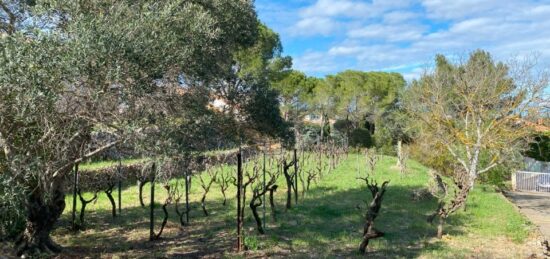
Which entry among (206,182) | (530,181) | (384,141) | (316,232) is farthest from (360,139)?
(316,232)

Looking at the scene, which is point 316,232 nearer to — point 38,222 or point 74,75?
point 38,222

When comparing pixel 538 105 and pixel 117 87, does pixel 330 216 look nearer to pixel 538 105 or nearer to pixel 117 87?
pixel 117 87

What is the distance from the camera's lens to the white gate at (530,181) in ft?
A: 80.5

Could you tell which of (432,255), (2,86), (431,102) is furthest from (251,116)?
(431,102)

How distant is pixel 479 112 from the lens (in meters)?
17.0

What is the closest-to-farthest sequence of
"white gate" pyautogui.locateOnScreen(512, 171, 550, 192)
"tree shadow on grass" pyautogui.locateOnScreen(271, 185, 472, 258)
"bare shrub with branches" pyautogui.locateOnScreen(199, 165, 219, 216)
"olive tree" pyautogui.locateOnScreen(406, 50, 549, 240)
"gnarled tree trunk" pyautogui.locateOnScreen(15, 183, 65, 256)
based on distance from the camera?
"gnarled tree trunk" pyautogui.locateOnScreen(15, 183, 65, 256) → "tree shadow on grass" pyautogui.locateOnScreen(271, 185, 472, 258) → "bare shrub with branches" pyautogui.locateOnScreen(199, 165, 219, 216) → "olive tree" pyautogui.locateOnScreen(406, 50, 549, 240) → "white gate" pyautogui.locateOnScreen(512, 171, 550, 192)

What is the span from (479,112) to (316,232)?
9694 mm

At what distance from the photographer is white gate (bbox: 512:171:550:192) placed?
24547 mm

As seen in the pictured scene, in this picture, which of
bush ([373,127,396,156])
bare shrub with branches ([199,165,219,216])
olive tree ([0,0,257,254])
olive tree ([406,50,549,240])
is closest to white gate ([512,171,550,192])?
olive tree ([406,50,549,240])

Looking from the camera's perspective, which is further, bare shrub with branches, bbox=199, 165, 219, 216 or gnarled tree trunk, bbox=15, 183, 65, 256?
bare shrub with branches, bbox=199, 165, 219, 216

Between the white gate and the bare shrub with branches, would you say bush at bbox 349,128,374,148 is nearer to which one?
the white gate

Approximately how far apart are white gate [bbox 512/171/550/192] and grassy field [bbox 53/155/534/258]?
10.2 m

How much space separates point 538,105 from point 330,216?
362 inches

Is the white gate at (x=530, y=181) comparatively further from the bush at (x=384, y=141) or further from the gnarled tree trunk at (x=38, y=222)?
the gnarled tree trunk at (x=38, y=222)
